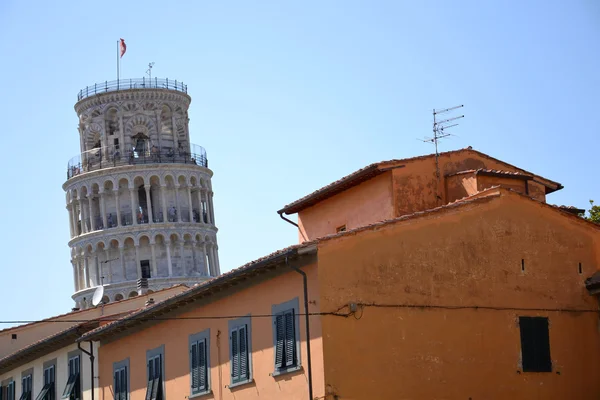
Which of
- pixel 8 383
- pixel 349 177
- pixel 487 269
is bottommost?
pixel 8 383

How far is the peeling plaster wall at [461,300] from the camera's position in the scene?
32.6 metres

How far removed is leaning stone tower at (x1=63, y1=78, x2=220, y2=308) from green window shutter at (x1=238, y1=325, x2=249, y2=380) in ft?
290

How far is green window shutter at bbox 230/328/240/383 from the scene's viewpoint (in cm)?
3750

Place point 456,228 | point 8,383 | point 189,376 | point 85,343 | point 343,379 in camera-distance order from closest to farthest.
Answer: point 343,379, point 456,228, point 189,376, point 85,343, point 8,383

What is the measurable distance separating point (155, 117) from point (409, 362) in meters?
98.7

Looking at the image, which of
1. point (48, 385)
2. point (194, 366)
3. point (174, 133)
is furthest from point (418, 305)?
point (174, 133)

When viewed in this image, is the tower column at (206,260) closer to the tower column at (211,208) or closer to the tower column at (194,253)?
the tower column at (194,253)

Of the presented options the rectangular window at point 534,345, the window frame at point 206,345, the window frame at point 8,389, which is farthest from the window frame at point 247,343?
the window frame at point 8,389

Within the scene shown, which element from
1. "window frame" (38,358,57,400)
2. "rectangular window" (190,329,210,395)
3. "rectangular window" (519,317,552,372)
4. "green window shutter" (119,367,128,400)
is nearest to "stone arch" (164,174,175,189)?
"window frame" (38,358,57,400)

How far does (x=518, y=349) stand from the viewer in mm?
35312

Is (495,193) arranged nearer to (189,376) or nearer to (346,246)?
(346,246)

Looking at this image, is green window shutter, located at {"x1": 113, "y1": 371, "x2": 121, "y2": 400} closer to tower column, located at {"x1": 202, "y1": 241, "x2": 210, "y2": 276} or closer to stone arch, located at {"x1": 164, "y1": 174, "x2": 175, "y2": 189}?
stone arch, located at {"x1": 164, "y1": 174, "x2": 175, "y2": 189}

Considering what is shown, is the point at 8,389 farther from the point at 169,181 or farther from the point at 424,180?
the point at 169,181

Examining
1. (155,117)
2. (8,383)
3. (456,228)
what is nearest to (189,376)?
(456,228)
